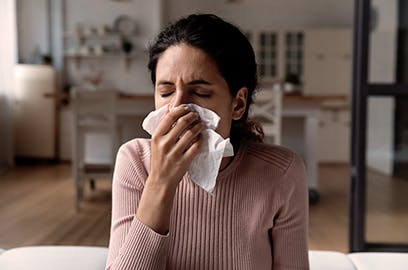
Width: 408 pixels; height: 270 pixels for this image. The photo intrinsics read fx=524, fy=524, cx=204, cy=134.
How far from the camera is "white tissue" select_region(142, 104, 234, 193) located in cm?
82

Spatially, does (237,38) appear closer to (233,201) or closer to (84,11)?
(233,201)

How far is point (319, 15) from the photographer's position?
24.1 feet

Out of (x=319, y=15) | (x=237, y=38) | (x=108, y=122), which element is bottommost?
(x=108, y=122)

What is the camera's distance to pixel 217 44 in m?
0.89

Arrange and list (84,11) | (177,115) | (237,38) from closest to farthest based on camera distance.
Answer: (177,115), (237,38), (84,11)

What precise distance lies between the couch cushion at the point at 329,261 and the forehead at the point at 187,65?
52 centimetres

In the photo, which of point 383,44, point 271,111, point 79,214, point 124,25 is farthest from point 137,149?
point 124,25

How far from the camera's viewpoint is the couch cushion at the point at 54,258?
104 centimetres

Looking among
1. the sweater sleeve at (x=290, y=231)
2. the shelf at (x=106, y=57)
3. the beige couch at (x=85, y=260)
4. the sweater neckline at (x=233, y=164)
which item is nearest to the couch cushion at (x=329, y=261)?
the beige couch at (x=85, y=260)

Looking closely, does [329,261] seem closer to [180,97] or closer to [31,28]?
[180,97]

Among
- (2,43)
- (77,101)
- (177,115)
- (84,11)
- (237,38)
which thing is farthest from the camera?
(84,11)

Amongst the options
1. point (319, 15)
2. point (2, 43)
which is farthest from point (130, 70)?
point (319, 15)

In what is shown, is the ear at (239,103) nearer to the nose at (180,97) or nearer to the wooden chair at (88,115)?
the nose at (180,97)

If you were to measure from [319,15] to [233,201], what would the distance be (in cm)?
684
